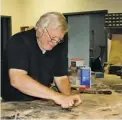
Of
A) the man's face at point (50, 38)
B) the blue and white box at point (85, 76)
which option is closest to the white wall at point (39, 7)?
the blue and white box at point (85, 76)

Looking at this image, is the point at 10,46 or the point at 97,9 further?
the point at 97,9

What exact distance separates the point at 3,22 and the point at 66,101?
4.47 m

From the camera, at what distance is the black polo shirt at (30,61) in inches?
65.4

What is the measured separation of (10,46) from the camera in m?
1.67

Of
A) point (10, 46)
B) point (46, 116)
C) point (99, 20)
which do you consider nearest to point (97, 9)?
point (99, 20)

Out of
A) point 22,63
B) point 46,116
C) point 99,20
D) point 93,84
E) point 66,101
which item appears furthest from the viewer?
point 99,20

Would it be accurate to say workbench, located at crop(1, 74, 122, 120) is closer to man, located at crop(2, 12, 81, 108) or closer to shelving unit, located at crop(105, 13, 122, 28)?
man, located at crop(2, 12, 81, 108)

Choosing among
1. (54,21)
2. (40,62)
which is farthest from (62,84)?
(54,21)

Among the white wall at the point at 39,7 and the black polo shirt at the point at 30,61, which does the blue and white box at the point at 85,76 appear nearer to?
the black polo shirt at the point at 30,61

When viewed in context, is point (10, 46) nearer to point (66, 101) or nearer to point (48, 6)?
point (66, 101)

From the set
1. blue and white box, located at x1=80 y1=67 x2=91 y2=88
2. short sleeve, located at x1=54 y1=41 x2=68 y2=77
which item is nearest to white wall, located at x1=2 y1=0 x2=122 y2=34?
blue and white box, located at x1=80 y1=67 x2=91 y2=88

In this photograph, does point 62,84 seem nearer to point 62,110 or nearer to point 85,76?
point 62,110

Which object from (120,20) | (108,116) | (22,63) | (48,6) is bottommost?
(108,116)

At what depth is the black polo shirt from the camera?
1.66m
